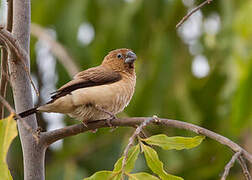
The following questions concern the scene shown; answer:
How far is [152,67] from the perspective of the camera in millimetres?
7590

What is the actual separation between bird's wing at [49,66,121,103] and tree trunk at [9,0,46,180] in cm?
99

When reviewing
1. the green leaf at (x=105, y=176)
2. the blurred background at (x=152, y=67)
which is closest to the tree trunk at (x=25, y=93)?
the green leaf at (x=105, y=176)

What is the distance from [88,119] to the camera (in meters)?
4.02

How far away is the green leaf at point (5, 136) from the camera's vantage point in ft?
7.52

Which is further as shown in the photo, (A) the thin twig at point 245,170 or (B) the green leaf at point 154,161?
(B) the green leaf at point 154,161

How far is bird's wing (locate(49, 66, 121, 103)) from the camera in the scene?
163 inches

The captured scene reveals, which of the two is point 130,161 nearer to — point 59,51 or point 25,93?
point 25,93

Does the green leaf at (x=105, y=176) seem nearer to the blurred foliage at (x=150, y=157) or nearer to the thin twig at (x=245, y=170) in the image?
the blurred foliage at (x=150, y=157)

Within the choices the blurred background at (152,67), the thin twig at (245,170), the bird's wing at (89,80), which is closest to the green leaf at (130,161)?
the thin twig at (245,170)

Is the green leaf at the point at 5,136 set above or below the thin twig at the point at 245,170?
above

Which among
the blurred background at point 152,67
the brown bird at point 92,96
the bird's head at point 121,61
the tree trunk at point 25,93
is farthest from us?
the blurred background at point 152,67

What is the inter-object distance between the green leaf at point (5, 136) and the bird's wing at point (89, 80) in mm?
1633

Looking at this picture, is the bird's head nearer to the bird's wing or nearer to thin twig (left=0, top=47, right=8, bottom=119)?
the bird's wing

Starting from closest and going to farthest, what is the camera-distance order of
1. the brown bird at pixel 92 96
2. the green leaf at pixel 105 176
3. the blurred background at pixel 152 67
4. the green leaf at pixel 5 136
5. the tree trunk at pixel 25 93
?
the green leaf at pixel 5 136 < the green leaf at pixel 105 176 < the tree trunk at pixel 25 93 < the brown bird at pixel 92 96 < the blurred background at pixel 152 67
